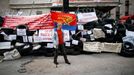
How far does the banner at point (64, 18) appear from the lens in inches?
468

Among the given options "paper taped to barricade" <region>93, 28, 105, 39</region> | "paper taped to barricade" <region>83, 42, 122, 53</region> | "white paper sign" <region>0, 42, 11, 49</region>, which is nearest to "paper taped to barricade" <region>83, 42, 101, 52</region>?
"paper taped to barricade" <region>83, 42, 122, 53</region>

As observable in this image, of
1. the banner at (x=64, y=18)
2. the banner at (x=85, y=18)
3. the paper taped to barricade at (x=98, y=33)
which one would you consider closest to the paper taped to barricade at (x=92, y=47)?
the paper taped to barricade at (x=98, y=33)

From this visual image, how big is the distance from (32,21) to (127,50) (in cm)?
523

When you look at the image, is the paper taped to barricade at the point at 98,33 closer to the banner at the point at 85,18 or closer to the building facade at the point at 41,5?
the banner at the point at 85,18

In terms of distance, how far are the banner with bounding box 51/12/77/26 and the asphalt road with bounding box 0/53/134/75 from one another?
5.91ft

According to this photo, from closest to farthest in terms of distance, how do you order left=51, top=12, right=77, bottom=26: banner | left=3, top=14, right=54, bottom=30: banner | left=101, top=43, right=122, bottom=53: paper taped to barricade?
1. left=51, top=12, right=77, bottom=26: banner
2. left=101, top=43, right=122, bottom=53: paper taped to barricade
3. left=3, top=14, right=54, bottom=30: banner

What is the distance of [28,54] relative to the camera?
1229 cm

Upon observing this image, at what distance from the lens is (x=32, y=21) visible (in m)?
12.9

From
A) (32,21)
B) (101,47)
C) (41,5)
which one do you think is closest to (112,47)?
(101,47)

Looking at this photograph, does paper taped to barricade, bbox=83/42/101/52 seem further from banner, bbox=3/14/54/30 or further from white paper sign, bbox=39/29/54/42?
banner, bbox=3/14/54/30

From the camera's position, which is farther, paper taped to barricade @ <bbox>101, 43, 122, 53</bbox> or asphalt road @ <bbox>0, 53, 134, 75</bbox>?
paper taped to barricade @ <bbox>101, 43, 122, 53</bbox>

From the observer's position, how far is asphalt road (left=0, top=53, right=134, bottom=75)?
8.95 meters

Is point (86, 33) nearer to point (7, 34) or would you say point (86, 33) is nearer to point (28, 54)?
point (28, 54)

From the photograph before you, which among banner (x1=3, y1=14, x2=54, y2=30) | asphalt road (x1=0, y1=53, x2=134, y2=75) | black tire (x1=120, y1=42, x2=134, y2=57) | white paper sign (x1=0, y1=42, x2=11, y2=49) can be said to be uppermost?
banner (x1=3, y1=14, x2=54, y2=30)
